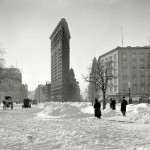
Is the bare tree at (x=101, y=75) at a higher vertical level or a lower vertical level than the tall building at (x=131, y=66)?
lower

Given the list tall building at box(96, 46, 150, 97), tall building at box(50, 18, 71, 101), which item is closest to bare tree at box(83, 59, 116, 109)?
tall building at box(96, 46, 150, 97)

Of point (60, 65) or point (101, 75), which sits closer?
point (101, 75)

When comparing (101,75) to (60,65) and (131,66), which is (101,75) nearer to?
(131,66)

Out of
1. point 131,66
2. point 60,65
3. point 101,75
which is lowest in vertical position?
point 101,75

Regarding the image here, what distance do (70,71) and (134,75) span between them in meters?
61.8

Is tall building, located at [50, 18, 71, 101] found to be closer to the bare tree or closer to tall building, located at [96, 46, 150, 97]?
tall building, located at [96, 46, 150, 97]

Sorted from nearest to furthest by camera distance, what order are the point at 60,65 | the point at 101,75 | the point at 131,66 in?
the point at 101,75 → the point at 131,66 → the point at 60,65

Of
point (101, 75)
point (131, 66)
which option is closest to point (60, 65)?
point (131, 66)

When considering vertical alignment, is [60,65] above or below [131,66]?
above

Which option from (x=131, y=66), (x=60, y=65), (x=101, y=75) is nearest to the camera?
(x=101, y=75)

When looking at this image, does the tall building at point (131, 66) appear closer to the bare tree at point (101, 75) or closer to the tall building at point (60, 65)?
the bare tree at point (101, 75)

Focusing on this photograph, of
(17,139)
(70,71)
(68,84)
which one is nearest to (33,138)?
(17,139)

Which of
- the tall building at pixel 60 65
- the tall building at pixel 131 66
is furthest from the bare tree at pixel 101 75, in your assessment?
the tall building at pixel 60 65

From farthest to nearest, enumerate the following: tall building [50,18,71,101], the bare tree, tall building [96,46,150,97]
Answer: tall building [50,18,71,101] < tall building [96,46,150,97] < the bare tree
